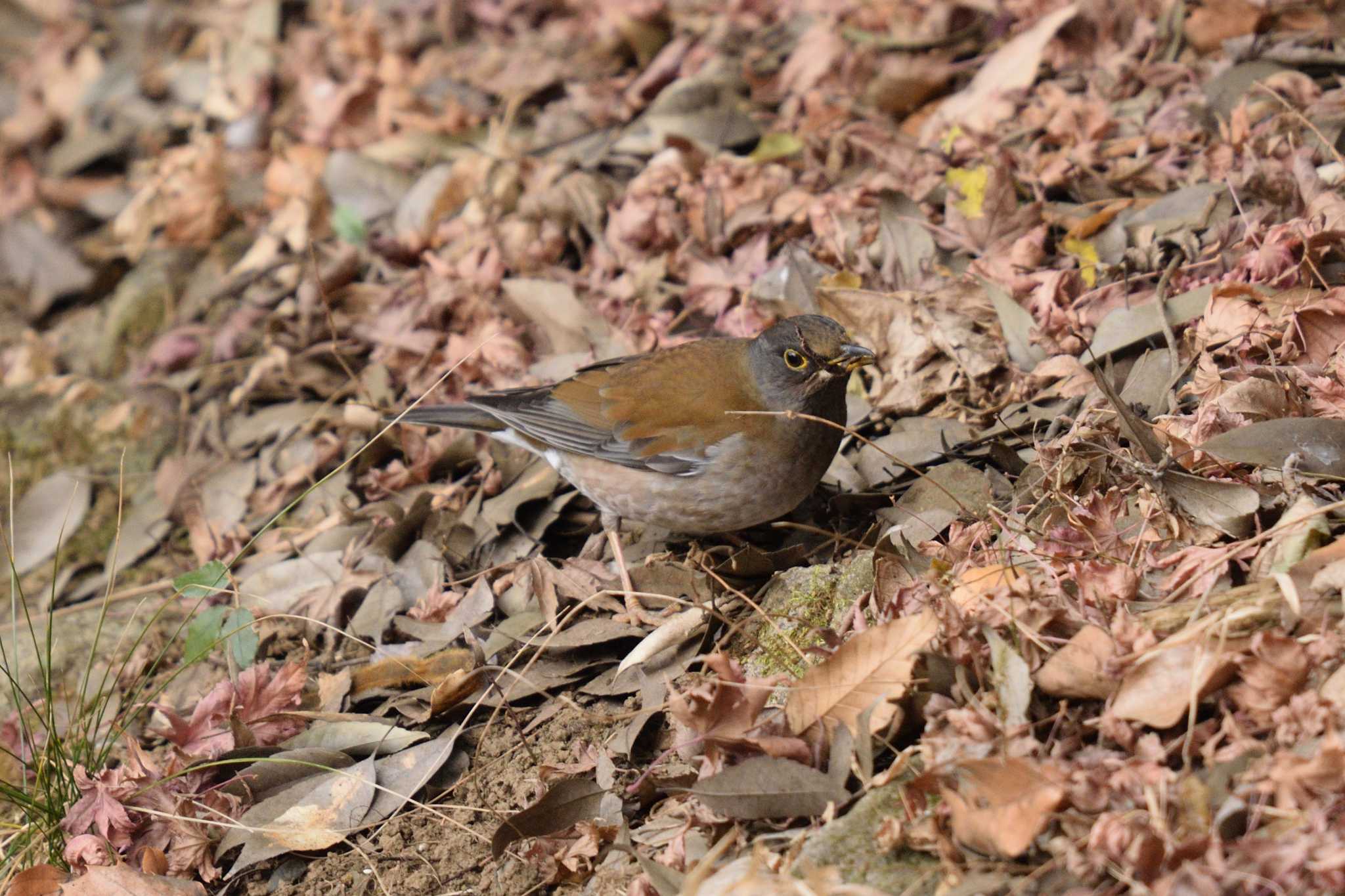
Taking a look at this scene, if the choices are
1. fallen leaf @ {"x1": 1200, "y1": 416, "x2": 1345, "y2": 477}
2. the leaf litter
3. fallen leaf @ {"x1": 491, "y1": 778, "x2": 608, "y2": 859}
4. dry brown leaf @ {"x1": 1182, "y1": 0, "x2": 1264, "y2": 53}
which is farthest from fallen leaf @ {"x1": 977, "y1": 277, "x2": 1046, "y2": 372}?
fallen leaf @ {"x1": 491, "y1": 778, "x2": 608, "y2": 859}

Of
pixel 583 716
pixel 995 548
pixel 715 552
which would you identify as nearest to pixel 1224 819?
pixel 995 548

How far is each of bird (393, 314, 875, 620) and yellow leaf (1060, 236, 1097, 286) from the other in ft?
3.55

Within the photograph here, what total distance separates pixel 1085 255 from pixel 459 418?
109 inches

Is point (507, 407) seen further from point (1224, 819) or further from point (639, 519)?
point (1224, 819)

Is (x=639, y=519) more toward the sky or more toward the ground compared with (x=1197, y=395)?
more toward the ground

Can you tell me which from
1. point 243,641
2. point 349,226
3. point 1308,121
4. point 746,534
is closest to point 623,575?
point 746,534

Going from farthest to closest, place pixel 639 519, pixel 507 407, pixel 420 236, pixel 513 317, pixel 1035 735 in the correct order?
pixel 420 236, pixel 513 317, pixel 507 407, pixel 639 519, pixel 1035 735

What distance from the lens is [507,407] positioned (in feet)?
16.4

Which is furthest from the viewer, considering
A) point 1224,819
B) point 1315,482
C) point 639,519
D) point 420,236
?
point 420,236

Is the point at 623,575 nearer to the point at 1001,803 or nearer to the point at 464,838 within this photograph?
the point at 464,838

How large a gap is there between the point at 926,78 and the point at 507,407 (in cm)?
303

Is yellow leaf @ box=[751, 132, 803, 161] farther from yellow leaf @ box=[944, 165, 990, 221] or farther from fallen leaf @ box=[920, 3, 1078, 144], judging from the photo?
yellow leaf @ box=[944, 165, 990, 221]

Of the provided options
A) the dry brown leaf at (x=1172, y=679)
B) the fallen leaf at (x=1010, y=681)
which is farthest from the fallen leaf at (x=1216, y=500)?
the fallen leaf at (x=1010, y=681)

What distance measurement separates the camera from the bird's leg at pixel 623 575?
423 centimetres
